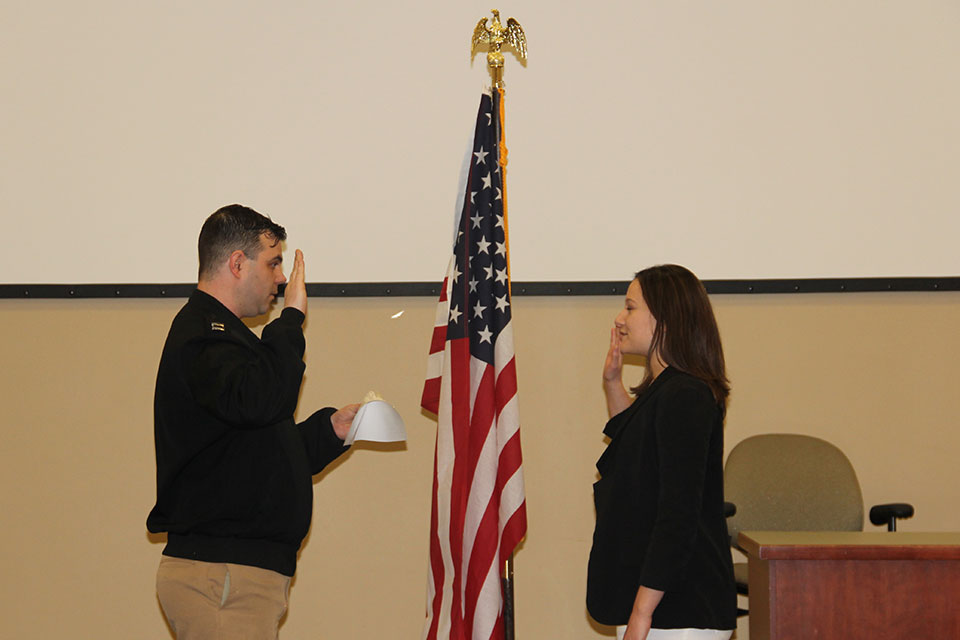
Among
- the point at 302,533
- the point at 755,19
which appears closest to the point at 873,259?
the point at 755,19

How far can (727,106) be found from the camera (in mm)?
4121

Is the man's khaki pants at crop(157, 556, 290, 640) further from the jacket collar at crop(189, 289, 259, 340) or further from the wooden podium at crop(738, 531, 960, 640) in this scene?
the wooden podium at crop(738, 531, 960, 640)

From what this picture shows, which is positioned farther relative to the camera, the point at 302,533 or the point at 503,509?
the point at 503,509

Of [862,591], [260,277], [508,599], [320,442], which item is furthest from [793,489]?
[260,277]

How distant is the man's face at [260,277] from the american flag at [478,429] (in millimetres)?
802

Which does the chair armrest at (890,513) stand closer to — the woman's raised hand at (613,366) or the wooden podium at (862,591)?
the wooden podium at (862,591)

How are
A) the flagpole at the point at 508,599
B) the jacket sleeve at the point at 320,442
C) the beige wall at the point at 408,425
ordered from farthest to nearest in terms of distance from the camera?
the beige wall at the point at 408,425 < the flagpole at the point at 508,599 < the jacket sleeve at the point at 320,442

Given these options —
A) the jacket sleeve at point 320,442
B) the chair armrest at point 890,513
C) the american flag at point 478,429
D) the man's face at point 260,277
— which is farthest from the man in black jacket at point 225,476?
the chair armrest at point 890,513

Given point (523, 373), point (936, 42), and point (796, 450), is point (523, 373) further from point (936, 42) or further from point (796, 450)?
point (936, 42)

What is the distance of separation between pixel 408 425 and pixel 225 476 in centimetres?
159

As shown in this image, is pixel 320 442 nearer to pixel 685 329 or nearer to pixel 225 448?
pixel 225 448

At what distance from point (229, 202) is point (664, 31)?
2096mm

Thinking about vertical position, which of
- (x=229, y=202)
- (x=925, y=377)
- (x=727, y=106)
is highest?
(x=727, y=106)

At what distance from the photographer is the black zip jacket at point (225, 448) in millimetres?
2475
